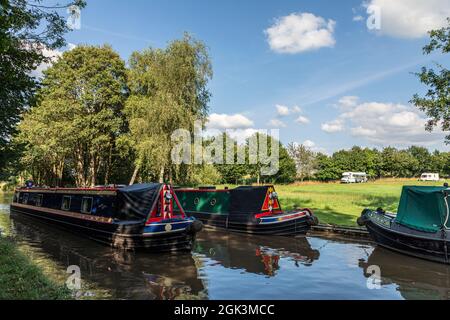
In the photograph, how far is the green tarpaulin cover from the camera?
42.8 feet

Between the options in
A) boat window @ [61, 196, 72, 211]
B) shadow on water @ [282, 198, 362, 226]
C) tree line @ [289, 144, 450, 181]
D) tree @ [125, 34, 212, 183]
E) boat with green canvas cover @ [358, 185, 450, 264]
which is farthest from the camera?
tree line @ [289, 144, 450, 181]

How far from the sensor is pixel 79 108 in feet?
116

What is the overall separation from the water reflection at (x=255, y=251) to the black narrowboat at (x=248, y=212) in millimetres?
511

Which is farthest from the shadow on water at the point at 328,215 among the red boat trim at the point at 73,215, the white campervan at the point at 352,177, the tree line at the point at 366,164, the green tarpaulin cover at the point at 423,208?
the tree line at the point at 366,164

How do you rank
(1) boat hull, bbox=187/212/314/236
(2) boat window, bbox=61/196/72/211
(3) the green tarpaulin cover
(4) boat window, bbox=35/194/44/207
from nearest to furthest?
(3) the green tarpaulin cover
(1) boat hull, bbox=187/212/314/236
(2) boat window, bbox=61/196/72/211
(4) boat window, bbox=35/194/44/207

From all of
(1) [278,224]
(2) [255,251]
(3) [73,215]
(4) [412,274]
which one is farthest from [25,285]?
(1) [278,224]

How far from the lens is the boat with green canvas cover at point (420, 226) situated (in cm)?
1258

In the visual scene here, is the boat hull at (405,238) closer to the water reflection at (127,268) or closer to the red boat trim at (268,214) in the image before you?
the red boat trim at (268,214)

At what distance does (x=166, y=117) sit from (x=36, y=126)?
1393 cm

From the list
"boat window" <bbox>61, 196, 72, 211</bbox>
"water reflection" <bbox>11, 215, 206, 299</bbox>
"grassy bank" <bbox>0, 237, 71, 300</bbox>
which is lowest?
"water reflection" <bbox>11, 215, 206, 299</bbox>

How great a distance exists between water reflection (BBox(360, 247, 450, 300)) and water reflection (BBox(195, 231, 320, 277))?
237 centimetres

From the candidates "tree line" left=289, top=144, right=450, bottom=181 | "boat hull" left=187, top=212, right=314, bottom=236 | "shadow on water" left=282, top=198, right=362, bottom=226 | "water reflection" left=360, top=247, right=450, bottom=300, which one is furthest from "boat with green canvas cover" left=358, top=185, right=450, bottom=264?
"tree line" left=289, top=144, right=450, bottom=181

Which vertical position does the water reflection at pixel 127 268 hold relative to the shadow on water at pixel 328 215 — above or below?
below

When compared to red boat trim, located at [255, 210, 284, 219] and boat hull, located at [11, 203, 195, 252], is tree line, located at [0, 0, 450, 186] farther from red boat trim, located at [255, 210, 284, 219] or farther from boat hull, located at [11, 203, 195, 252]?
red boat trim, located at [255, 210, 284, 219]
